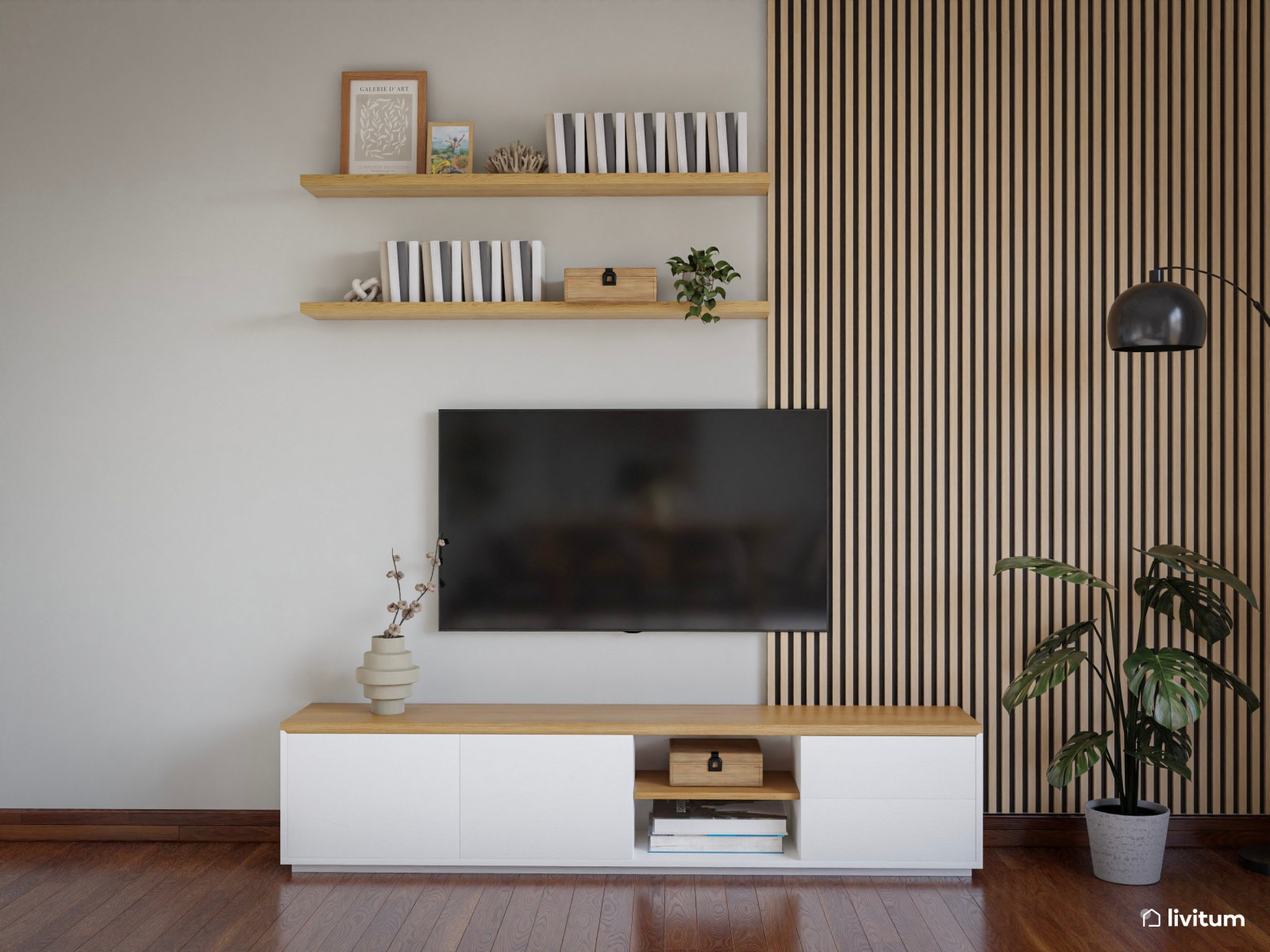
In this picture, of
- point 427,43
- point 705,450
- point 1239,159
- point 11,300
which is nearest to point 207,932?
point 705,450

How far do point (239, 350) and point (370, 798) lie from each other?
157 centimetres

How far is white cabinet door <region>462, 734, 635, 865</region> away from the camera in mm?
3047

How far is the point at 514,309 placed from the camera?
3.24 m

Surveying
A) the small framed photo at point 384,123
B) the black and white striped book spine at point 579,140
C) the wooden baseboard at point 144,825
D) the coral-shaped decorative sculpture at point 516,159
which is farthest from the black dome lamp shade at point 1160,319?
the wooden baseboard at point 144,825

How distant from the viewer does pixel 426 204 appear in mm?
3457

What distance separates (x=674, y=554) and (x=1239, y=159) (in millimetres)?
2321

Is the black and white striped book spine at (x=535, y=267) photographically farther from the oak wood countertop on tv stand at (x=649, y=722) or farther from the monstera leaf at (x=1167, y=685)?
the monstera leaf at (x=1167, y=685)

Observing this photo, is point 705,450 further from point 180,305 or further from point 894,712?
point 180,305

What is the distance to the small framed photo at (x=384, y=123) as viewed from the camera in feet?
11.1

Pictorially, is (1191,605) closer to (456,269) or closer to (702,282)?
(702,282)

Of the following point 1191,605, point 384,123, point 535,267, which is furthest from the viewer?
point 384,123

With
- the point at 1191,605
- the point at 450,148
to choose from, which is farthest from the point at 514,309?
the point at 1191,605

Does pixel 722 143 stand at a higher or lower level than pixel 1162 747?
higher

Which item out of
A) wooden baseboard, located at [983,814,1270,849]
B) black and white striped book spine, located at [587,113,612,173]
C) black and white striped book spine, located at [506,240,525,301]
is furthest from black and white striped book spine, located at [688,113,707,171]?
wooden baseboard, located at [983,814,1270,849]
